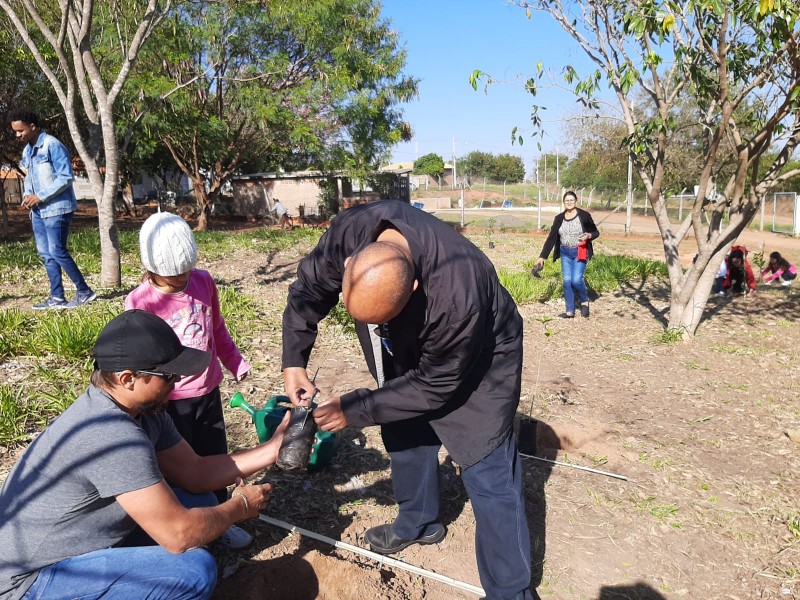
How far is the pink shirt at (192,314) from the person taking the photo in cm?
265

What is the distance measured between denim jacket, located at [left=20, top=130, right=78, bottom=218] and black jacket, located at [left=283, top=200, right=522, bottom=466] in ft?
13.6

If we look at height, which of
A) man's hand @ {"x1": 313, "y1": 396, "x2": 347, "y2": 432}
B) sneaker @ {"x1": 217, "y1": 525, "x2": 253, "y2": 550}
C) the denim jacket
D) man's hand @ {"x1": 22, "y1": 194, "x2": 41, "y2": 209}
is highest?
the denim jacket

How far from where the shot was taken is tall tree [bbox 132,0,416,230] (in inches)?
589

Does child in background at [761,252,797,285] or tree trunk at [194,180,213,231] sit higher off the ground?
tree trunk at [194,180,213,231]

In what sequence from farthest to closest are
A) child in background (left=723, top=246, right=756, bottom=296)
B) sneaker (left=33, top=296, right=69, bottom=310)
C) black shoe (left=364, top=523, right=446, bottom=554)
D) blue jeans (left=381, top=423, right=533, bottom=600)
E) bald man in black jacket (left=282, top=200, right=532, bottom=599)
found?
child in background (left=723, top=246, right=756, bottom=296)
sneaker (left=33, top=296, right=69, bottom=310)
black shoe (left=364, top=523, right=446, bottom=554)
blue jeans (left=381, top=423, right=533, bottom=600)
bald man in black jacket (left=282, top=200, right=532, bottom=599)

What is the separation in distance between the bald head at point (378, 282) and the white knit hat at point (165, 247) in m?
0.88

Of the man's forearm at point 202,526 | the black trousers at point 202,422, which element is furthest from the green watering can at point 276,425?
the man's forearm at point 202,526

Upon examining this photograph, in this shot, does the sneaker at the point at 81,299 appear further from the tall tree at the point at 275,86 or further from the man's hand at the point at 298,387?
the tall tree at the point at 275,86

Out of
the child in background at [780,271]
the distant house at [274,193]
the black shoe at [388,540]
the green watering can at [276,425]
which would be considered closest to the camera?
the black shoe at [388,540]

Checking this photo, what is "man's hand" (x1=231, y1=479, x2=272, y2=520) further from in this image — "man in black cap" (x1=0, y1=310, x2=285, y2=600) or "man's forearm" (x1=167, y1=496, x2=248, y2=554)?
"man in black cap" (x1=0, y1=310, x2=285, y2=600)

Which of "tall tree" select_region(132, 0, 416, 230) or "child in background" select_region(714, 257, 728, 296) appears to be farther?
"tall tree" select_region(132, 0, 416, 230)

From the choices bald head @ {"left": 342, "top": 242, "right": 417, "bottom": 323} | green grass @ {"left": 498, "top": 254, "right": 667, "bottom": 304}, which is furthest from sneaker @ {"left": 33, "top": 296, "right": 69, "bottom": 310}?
green grass @ {"left": 498, "top": 254, "right": 667, "bottom": 304}

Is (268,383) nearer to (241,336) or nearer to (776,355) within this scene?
(241,336)

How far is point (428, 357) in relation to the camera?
2.21 metres
